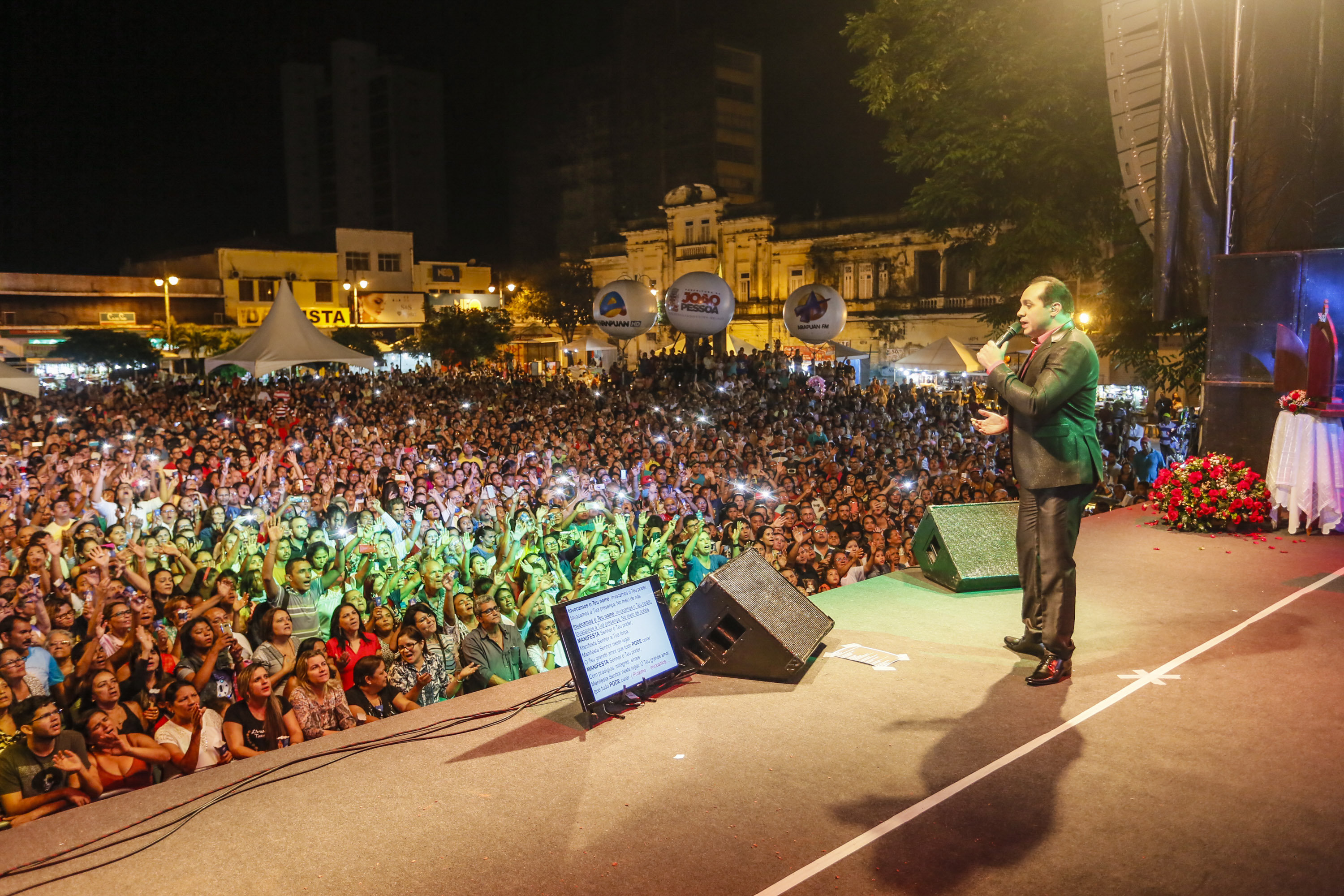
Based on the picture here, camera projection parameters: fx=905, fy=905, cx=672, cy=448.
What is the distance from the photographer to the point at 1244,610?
181 inches

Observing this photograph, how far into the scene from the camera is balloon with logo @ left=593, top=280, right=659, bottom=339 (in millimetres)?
18672

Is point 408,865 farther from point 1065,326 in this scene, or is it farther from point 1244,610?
point 1244,610

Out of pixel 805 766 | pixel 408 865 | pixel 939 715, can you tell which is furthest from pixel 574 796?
pixel 939 715

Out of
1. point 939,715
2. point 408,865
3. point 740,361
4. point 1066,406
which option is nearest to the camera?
point 408,865

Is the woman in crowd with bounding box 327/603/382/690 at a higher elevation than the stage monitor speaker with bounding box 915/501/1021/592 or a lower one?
lower

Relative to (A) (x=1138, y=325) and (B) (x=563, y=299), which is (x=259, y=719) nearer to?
(A) (x=1138, y=325)

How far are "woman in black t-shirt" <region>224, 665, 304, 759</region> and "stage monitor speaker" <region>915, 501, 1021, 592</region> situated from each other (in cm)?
346

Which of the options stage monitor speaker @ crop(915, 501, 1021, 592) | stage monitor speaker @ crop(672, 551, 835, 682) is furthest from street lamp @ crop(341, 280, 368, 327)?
stage monitor speaker @ crop(672, 551, 835, 682)

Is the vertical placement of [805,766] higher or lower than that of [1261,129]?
lower

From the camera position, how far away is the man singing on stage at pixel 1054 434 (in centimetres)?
364

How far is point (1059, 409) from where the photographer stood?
12.2 ft

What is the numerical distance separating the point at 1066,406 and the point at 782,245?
4056 centimetres

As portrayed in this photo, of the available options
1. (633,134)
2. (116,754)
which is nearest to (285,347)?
(116,754)

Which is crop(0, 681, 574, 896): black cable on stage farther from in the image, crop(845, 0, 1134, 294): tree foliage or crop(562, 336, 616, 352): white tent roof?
crop(562, 336, 616, 352): white tent roof
